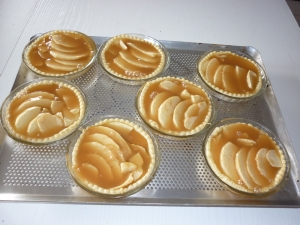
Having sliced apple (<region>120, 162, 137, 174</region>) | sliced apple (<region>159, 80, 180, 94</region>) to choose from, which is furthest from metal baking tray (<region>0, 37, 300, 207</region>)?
sliced apple (<region>159, 80, 180, 94</region>)

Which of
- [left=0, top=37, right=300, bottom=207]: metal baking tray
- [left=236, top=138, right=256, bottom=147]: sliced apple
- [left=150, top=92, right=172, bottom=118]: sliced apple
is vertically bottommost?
[left=0, top=37, right=300, bottom=207]: metal baking tray

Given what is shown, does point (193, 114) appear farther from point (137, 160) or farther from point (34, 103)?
point (34, 103)

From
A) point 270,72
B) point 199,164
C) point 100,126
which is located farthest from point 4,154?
point 270,72

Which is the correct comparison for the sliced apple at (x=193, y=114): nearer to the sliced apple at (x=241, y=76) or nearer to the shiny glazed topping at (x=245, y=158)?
the shiny glazed topping at (x=245, y=158)

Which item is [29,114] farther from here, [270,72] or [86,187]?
[270,72]

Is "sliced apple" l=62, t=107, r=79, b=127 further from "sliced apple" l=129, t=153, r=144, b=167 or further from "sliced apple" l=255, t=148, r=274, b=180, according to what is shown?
"sliced apple" l=255, t=148, r=274, b=180

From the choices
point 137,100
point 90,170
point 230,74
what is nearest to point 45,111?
point 90,170

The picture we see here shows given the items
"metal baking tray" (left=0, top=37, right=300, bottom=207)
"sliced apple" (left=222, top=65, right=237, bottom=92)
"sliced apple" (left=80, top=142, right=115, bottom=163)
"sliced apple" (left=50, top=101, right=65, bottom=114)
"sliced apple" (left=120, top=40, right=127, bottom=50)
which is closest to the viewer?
"metal baking tray" (left=0, top=37, right=300, bottom=207)
